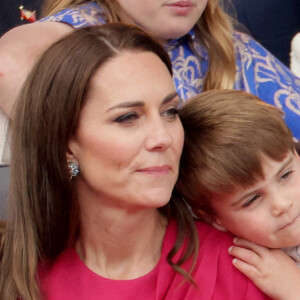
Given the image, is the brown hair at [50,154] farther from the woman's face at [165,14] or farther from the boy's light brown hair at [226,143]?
the woman's face at [165,14]

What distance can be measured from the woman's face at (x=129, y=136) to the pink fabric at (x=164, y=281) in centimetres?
18

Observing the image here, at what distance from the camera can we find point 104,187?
1.36m

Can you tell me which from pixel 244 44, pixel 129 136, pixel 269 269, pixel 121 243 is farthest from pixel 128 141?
pixel 244 44

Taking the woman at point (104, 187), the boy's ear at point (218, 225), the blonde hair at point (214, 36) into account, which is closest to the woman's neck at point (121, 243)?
the woman at point (104, 187)

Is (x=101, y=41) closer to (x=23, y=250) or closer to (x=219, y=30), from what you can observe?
(x=23, y=250)

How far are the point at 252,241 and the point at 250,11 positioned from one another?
1538mm

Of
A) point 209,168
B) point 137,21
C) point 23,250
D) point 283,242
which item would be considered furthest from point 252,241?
point 137,21

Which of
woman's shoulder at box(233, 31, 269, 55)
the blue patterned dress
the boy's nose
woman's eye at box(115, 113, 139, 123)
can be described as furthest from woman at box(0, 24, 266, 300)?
woman's shoulder at box(233, 31, 269, 55)

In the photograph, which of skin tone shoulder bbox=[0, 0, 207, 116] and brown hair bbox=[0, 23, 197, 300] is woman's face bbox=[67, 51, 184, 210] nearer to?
brown hair bbox=[0, 23, 197, 300]

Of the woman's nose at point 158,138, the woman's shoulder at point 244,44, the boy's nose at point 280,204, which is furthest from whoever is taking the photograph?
the woman's shoulder at point 244,44

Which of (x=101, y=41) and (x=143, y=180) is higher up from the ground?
(x=101, y=41)

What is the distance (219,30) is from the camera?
77.1 inches

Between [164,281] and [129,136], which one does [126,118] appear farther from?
[164,281]

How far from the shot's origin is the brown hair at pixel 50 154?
1366 millimetres
